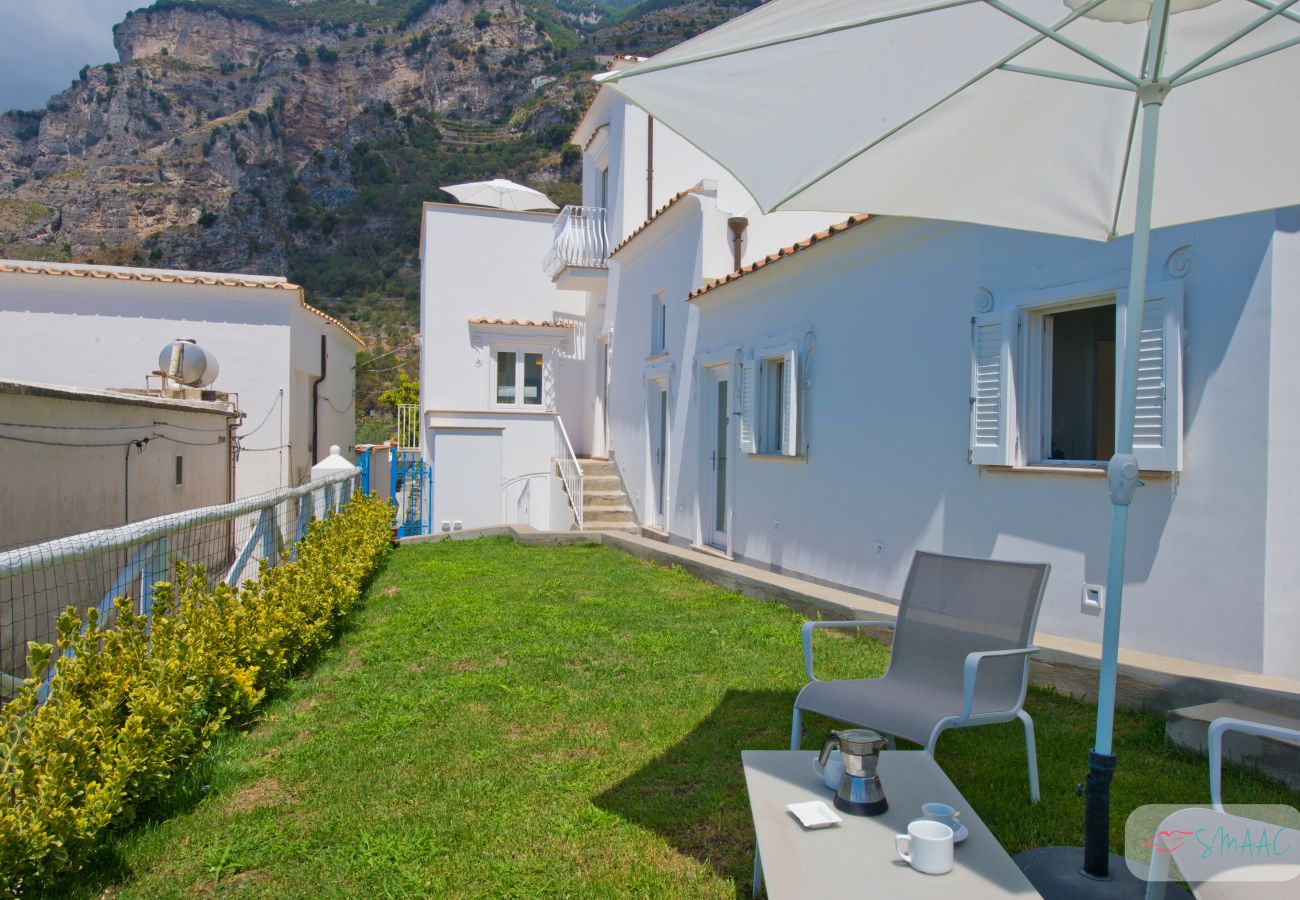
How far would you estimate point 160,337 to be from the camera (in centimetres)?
1537

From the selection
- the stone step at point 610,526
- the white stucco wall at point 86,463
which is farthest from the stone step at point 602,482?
the white stucco wall at point 86,463

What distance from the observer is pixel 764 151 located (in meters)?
2.73

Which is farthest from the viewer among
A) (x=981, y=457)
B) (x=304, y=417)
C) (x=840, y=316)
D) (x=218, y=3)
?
(x=218, y=3)

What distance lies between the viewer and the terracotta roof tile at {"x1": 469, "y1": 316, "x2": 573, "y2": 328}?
16719 mm

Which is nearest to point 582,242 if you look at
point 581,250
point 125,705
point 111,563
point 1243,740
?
point 581,250

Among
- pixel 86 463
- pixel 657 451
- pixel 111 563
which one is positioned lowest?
pixel 111 563

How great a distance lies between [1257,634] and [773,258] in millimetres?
5317

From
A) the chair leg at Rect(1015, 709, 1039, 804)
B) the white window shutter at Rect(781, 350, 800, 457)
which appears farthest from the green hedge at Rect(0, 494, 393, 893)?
Answer: the white window shutter at Rect(781, 350, 800, 457)

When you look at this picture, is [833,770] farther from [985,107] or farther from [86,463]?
[86,463]

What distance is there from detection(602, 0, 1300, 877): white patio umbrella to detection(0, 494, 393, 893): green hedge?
2754 millimetres

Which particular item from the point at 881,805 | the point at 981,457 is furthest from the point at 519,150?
the point at 881,805

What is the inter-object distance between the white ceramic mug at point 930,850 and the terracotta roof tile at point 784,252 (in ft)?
13.4

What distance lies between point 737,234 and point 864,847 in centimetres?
894

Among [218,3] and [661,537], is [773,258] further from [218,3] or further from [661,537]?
[218,3]
